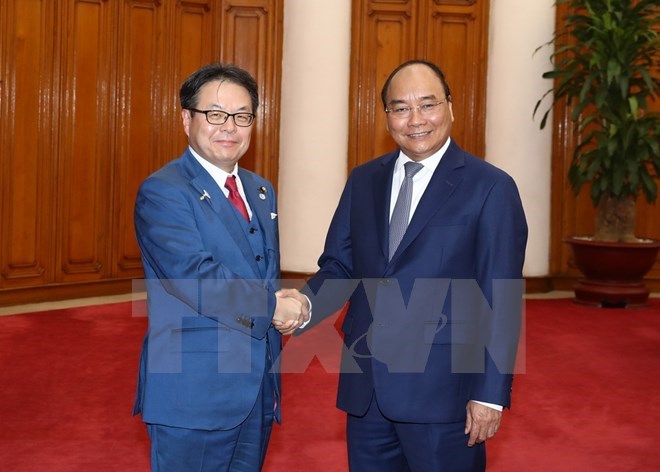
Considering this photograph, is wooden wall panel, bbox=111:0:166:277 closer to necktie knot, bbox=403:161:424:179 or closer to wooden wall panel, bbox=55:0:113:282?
wooden wall panel, bbox=55:0:113:282

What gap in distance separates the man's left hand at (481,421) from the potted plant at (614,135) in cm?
545

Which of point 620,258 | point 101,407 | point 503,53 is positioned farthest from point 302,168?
point 101,407

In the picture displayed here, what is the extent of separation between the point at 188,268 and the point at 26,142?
209 inches

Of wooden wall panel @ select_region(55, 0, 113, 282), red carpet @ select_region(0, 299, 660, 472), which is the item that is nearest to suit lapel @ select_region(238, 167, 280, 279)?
red carpet @ select_region(0, 299, 660, 472)

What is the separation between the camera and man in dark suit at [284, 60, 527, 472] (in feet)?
6.75

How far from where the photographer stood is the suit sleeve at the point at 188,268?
188cm

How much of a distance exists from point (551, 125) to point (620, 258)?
1398 millimetres

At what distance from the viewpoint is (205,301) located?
1.90 metres

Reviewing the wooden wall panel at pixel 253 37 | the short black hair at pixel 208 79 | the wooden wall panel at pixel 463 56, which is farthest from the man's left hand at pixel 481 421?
the wooden wall panel at pixel 463 56

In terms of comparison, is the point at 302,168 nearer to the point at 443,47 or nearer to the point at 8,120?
the point at 443,47

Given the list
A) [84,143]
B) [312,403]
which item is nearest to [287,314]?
[312,403]

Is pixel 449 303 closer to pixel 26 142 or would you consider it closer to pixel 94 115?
pixel 26 142

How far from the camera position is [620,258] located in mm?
7258

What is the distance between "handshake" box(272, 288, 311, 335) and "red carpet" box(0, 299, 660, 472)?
4.26 feet
